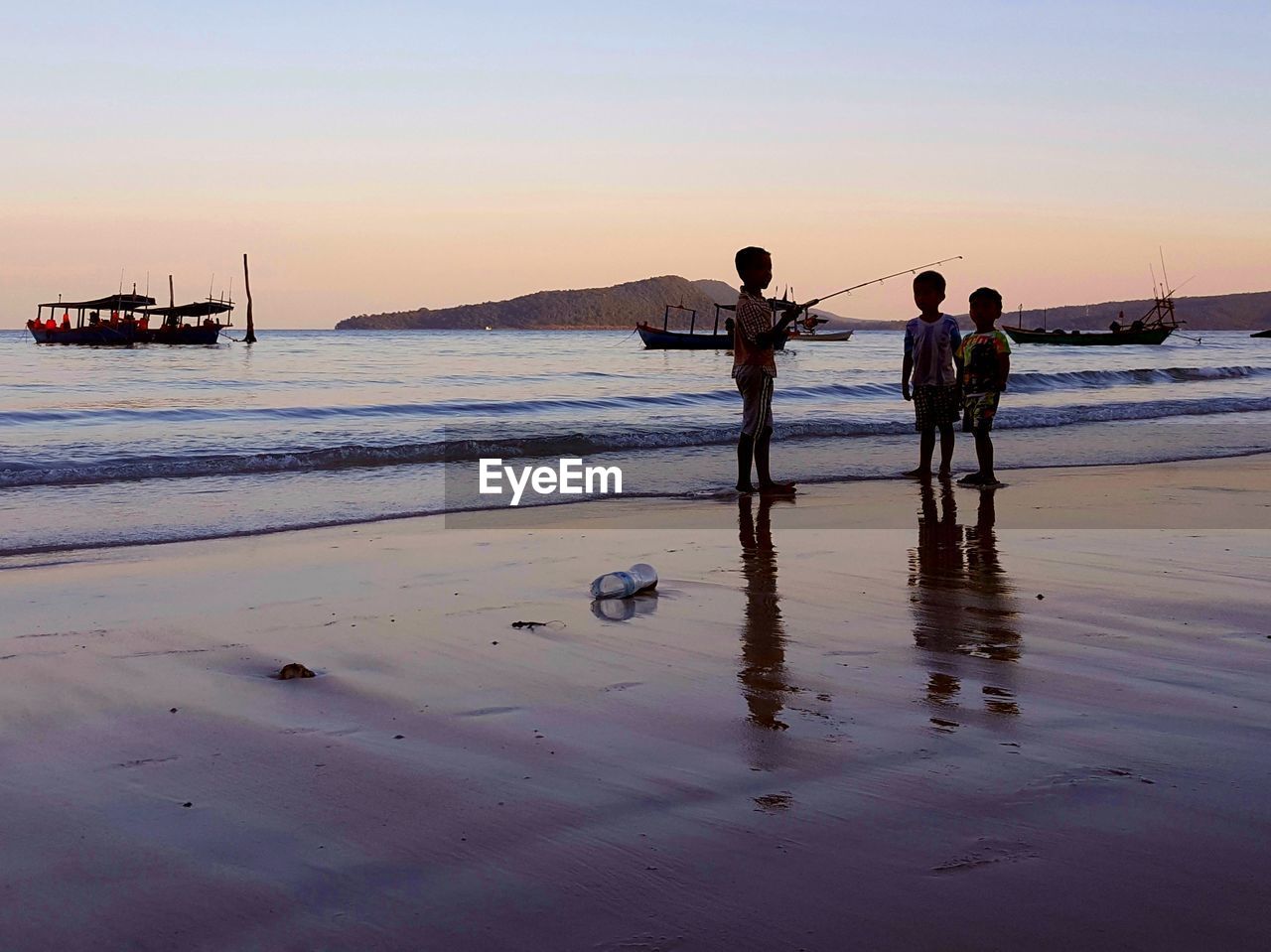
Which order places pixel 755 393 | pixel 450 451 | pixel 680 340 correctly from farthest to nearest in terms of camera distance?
pixel 680 340
pixel 450 451
pixel 755 393

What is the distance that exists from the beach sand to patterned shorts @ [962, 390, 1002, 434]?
13.6 feet

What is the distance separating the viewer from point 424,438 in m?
15.8

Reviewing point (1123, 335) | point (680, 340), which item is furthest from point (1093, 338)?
point (680, 340)

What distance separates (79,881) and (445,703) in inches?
52.5

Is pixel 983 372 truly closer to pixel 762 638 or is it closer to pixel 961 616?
pixel 961 616

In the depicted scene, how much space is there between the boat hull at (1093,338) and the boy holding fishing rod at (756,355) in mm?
65494

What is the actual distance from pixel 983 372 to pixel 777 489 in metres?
2.11

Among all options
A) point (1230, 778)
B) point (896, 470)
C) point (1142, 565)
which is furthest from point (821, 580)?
point (896, 470)

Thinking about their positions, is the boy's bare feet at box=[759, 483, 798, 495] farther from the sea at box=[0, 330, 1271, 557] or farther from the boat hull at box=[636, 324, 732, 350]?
the boat hull at box=[636, 324, 732, 350]

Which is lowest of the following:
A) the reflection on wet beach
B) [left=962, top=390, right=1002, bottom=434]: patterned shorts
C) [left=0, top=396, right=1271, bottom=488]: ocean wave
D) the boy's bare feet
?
the reflection on wet beach

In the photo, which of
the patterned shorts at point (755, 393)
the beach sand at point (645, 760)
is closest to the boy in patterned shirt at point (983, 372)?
the patterned shorts at point (755, 393)

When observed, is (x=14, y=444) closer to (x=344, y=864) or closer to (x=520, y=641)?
(x=520, y=641)

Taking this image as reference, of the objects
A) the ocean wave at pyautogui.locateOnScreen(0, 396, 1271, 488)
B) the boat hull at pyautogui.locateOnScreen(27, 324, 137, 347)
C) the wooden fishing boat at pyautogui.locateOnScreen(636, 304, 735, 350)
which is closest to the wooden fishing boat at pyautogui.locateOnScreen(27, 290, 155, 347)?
the boat hull at pyautogui.locateOnScreen(27, 324, 137, 347)

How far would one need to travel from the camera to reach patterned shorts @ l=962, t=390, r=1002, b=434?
9.95 metres
